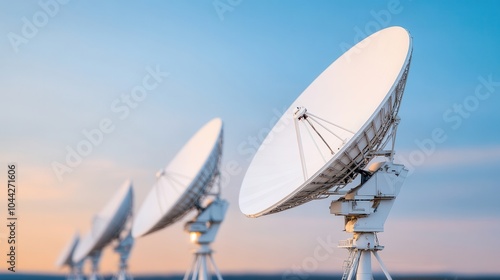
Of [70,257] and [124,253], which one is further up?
[70,257]

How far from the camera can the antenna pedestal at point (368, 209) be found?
Answer: 31547 mm

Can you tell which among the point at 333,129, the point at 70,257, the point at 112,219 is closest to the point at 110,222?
the point at 112,219

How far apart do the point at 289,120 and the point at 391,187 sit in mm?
7076

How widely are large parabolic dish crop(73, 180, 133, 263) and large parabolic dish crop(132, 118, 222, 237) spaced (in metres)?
7.04

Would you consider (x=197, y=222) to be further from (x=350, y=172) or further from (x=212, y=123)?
(x=350, y=172)

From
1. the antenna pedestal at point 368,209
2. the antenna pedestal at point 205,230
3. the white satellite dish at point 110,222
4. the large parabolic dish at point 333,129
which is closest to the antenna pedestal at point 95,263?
the white satellite dish at point 110,222

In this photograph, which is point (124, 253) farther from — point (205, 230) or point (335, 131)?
point (335, 131)

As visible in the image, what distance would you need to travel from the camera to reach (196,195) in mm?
43938

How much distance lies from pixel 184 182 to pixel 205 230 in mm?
3379

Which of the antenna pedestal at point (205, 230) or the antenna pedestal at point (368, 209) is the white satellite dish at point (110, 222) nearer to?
→ the antenna pedestal at point (205, 230)

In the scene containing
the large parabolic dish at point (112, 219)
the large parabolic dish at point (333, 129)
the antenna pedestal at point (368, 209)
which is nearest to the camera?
the large parabolic dish at point (333, 129)

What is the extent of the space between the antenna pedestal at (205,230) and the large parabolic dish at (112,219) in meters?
13.6

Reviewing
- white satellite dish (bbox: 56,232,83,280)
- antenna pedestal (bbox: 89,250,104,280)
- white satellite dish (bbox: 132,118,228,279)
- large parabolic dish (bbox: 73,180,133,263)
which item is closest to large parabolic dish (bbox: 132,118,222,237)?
white satellite dish (bbox: 132,118,228,279)

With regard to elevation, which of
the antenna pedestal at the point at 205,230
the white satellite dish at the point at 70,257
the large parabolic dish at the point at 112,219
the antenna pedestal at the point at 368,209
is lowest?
the antenna pedestal at the point at 368,209
